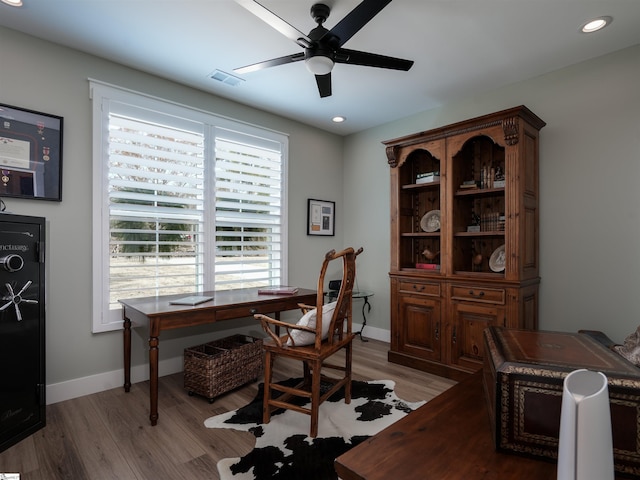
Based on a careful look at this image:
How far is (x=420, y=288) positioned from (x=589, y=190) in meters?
1.64

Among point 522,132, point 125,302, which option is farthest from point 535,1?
point 125,302

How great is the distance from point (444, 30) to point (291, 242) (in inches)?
106

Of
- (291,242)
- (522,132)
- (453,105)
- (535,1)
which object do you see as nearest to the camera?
(535,1)

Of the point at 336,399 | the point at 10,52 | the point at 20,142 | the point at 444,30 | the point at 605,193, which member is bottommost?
the point at 336,399

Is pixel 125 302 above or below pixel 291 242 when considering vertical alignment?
below

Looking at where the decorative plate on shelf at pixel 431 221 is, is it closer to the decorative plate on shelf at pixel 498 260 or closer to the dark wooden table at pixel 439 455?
the decorative plate on shelf at pixel 498 260

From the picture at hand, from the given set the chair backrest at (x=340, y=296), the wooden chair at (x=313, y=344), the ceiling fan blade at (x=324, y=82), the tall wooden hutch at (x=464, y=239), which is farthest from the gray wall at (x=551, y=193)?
the chair backrest at (x=340, y=296)

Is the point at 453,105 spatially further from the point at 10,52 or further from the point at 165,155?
the point at 10,52

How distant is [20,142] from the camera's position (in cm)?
254

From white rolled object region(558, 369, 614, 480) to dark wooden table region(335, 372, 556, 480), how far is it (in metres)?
0.25

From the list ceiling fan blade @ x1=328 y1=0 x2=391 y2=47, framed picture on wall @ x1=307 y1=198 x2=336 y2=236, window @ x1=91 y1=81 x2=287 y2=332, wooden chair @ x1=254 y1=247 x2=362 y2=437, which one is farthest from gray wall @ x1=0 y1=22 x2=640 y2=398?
ceiling fan blade @ x1=328 y1=0 x2=391 y2=47

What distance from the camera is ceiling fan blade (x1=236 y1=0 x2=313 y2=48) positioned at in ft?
6.05

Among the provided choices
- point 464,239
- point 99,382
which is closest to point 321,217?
point 464,239

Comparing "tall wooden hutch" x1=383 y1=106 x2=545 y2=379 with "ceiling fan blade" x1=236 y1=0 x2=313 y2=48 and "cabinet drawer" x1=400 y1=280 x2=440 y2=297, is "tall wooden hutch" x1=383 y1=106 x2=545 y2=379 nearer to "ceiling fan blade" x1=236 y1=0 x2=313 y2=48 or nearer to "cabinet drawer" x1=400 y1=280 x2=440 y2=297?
"cabinet drawer" x1=400 y1=280 x2=440 y2=297
